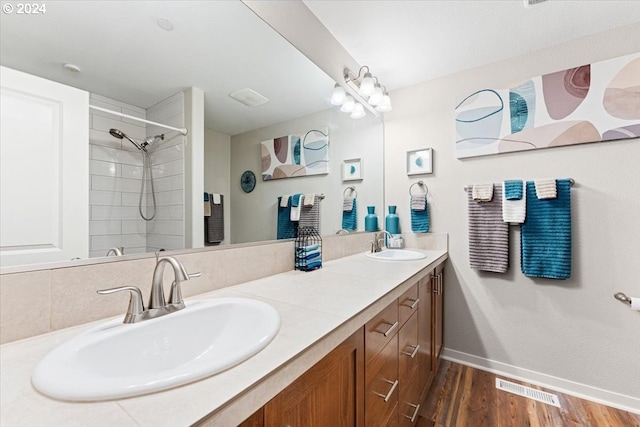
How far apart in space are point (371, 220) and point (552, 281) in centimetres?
124

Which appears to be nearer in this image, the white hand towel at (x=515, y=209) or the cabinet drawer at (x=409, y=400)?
the cabinet drawer at (x=409, y=400)

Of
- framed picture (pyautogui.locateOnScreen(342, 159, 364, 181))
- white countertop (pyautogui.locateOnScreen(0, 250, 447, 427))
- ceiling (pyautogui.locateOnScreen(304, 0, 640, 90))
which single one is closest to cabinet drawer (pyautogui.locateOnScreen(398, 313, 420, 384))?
white countertop (pyautogui.locateOnScreen(0, 250, 447, 427))

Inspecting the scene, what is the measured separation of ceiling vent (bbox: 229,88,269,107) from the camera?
1183mm

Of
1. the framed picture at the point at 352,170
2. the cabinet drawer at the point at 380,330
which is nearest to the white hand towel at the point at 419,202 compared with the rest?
the framed picture at the point at 352,170

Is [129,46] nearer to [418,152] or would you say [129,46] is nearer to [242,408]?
[242,408]

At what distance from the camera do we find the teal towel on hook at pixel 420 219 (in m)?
2.15

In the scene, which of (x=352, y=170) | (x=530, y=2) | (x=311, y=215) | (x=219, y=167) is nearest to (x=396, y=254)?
(x=352, y=170)

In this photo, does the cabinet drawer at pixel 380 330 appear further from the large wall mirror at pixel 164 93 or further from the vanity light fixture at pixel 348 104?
the vanity light fixture at pixel 348 104

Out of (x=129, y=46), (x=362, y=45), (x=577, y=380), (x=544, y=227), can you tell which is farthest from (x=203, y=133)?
(x=577, y=380)

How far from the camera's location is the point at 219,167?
112 centimetres

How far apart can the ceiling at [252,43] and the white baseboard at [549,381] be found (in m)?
2.09

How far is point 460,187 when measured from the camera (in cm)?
204

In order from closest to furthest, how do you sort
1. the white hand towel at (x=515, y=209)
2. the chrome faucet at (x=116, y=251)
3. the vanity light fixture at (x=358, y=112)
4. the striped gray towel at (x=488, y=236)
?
the chrome faucet at (x=116, y=251) < the white hand towel at (x=515, y=209) < the striped gray towel at (x=488, y=236) < the vanity light fixture at (x=358, y=112)

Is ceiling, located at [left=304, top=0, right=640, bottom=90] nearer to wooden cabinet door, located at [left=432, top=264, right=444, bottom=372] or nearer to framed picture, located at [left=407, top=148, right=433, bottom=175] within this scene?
framed picture, located at [left=407, top=148, right=433, bottom=175]
